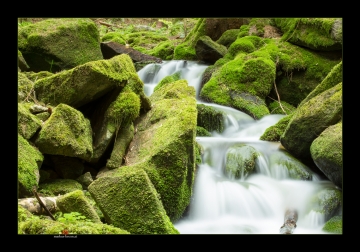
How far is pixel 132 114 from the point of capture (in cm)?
Answer: 555

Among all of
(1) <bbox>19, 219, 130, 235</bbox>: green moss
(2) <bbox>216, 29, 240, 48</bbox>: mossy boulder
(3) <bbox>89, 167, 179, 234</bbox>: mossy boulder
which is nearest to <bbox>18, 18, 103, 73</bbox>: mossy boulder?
(3) <bbox>89, 167, 179, 234</bbox>: mossy boulder

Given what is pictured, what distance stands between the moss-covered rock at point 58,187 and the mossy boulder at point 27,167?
295mm

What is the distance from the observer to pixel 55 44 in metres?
8.84

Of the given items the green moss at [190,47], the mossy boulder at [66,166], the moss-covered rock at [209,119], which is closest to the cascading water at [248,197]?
the moss-covered rock at [209,119]

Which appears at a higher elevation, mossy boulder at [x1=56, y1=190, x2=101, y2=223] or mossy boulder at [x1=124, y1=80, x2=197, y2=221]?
mossy boulder at [x1=124, y1=80, x2=197, y2=221]

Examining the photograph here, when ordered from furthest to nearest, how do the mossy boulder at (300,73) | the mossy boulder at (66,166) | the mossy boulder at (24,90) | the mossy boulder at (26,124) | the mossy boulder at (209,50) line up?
the mossy boulder at (209,50), the mossy boulder at (300,73), the mossy boulder at (24,90), the mossy boulder at (66,166), the mossy boulder at (26,124)

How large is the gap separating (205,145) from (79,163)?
271 cm

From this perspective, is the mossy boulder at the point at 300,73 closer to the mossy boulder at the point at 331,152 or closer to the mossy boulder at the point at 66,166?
the mossy boulder at the point at 331,152

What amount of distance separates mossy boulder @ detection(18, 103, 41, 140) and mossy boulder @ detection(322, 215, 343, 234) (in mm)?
4275

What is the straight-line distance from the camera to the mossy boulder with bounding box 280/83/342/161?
575 centimetres

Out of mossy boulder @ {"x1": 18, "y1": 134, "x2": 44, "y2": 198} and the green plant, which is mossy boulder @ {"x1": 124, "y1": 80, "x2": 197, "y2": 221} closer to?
mossy boulder @ {"x1": 18, "y1": 134, "x2": 44, "y2": 198}

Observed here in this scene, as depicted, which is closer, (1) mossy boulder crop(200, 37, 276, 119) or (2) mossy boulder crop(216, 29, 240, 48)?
(1) mossy boulder crop(200, 37, 276, 119)

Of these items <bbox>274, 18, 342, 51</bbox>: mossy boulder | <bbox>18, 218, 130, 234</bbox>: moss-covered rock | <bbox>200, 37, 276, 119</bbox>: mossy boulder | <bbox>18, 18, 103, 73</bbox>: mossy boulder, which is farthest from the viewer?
<bbox>200, 37, 276, 119</bbox>: mossy boulder

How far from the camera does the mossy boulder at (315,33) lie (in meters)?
9.79
